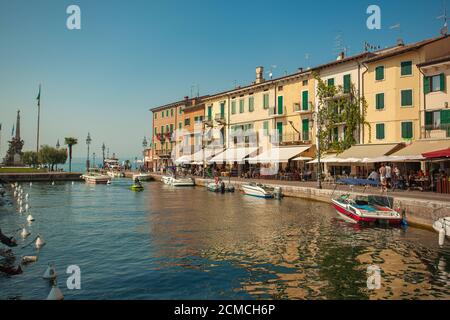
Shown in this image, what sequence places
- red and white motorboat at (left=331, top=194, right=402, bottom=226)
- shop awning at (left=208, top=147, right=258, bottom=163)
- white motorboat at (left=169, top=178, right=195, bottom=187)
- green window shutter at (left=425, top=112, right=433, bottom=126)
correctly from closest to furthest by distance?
red and white motorboat at (left=331, top=194, right=402, bottom=226)
green window shutter at (left=425, top=112, right=433, bottom=126)
shop awning at (left=208, top=147, right=258, bottom=163)
white motorboat at (left=169, top=178, right=195, bottom=187)

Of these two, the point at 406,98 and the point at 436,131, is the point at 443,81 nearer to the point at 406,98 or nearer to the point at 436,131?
the point at 406,98

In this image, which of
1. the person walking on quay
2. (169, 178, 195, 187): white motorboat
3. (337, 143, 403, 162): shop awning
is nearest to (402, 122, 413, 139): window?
(337, 143, 403, 162): shop awning

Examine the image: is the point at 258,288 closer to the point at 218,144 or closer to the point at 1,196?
the point at 1,196

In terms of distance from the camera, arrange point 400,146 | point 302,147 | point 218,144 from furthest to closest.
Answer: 1. point 218,144
2. point 302,147
3. point 400,146

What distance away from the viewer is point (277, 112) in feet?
146

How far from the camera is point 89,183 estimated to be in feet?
190

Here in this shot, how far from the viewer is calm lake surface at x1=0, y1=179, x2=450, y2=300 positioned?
10.4 metres

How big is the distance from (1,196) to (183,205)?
18515mm

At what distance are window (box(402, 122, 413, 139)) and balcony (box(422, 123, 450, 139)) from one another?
1.33 meters

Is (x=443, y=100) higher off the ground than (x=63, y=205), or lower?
higher

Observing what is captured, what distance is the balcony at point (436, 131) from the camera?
27328 millimetres

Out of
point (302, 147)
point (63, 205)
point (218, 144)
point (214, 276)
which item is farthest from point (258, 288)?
point (218, 144)

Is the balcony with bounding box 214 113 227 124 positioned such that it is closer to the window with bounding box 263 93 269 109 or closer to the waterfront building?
the window with bounding box 263 93 269 109

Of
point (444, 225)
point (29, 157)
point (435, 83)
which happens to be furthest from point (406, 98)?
point (29, 157)
